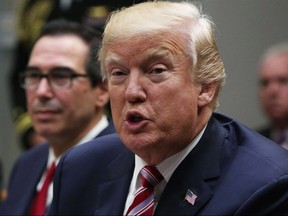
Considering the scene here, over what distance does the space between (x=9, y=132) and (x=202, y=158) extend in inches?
176

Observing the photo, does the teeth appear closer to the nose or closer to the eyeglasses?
the nose

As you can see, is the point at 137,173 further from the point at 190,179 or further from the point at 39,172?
the point at 39,172

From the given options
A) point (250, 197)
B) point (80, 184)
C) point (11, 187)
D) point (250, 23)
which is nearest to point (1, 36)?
point (11, 187)

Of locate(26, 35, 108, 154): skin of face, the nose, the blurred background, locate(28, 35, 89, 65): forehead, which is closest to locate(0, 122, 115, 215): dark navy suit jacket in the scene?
locate(26, 35, 108, 154): skin of face

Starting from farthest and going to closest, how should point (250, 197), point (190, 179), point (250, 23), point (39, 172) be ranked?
point (39, 172) < point (250, 23) < point (190, 179) < point (250, 197)

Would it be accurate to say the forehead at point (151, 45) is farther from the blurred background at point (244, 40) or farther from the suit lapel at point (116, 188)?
the suit lapel at point (116, 188)

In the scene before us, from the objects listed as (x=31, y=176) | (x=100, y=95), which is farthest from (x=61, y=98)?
(x=31, y=176)

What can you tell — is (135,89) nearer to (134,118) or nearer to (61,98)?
(134,118)

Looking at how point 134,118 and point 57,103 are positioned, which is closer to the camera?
point 134,118

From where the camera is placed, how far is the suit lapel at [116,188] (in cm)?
252

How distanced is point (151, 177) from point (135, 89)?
0.30m

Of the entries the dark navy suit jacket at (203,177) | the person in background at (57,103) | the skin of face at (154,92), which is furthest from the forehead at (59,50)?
the skin of face at (154,92)

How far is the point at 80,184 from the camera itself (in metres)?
2.65

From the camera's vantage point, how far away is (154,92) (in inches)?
92.3
